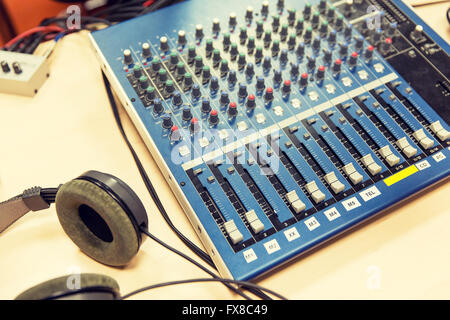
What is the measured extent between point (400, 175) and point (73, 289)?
1.78 ft


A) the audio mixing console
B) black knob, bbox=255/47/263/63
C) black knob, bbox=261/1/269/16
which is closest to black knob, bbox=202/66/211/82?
the audio mixing console

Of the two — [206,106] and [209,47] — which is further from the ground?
[209,47]

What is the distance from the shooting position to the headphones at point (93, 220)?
560 millimetres

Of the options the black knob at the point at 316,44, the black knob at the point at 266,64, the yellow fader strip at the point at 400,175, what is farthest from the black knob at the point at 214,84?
the yellow fader strip at the point at 400,175

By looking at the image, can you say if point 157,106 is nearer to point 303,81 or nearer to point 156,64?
point 156,64

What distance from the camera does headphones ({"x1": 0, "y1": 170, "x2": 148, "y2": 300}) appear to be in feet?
1.84

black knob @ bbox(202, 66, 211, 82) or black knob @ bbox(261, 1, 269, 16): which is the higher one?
black knob @ bbox(261, 1, 269, 16)

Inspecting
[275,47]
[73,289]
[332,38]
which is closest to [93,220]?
[73,289]

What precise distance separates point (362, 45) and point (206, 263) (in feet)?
1.72

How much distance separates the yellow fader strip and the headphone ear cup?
419 mm

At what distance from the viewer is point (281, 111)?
2.68ft

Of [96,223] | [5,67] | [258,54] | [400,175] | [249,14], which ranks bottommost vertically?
[400,175]

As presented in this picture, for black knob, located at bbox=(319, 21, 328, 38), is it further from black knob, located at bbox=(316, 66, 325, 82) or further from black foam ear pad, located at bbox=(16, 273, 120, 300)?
black foam ear pad, located at bbox=(16, 273, 120, 300)
